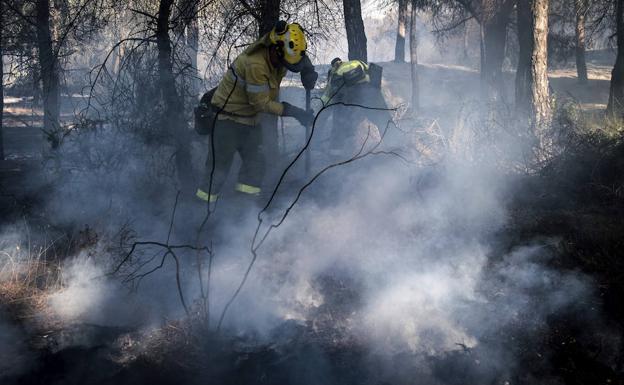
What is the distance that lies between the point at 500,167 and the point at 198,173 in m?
4.02

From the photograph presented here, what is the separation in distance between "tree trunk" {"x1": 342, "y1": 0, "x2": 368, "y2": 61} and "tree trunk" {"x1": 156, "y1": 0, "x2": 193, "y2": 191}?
10.8ft

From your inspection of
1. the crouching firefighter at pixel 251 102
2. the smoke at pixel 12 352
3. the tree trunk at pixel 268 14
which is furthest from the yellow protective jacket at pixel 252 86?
the smoke at pixel 12 352

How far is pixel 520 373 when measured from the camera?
322 centimetres

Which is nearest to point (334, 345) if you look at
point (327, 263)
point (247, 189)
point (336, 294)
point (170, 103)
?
point (336, 294)

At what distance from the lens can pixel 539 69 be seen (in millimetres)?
7352

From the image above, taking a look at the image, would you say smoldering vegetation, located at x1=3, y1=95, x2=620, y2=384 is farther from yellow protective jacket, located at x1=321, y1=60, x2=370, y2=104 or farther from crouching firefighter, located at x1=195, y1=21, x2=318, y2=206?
yellow protective jacket, located at x1=321, y1=60, x2=370, y2=104

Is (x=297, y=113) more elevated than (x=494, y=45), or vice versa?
(x=494, y=45)

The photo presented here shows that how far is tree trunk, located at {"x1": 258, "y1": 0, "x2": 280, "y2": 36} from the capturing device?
6789 mm

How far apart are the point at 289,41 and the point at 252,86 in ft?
1.81

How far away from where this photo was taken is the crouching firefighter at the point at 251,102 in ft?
15.8

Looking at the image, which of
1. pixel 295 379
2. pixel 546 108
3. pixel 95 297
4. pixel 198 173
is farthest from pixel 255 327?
pixel 546 108

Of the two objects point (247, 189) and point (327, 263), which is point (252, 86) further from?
point (327, 263)

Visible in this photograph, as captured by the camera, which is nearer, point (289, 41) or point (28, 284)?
point (28, 284)

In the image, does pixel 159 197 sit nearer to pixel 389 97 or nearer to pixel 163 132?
pixel 163 132
